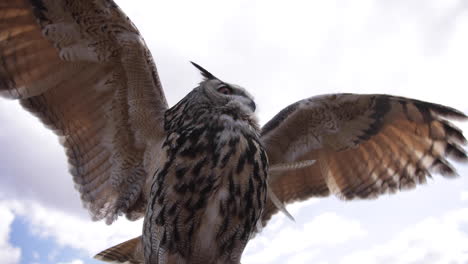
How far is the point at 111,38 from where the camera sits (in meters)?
3.71

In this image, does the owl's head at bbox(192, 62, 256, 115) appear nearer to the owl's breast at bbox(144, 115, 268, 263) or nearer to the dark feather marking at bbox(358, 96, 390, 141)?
the owl's breast at bbox(144, 115, 268, 263)

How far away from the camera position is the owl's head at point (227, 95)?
333 centimetres

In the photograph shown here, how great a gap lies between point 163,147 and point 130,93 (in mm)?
778

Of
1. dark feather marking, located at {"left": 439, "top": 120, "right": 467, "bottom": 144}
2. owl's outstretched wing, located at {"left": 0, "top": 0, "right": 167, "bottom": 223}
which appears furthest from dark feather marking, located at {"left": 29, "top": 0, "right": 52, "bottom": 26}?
dark feather marking, located at {"left": 439, "top": 120, "right": 467, "bottom": 144}

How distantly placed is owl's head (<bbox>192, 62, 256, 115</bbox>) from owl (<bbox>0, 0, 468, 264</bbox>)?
11mm

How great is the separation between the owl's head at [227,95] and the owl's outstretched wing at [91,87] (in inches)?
22.5

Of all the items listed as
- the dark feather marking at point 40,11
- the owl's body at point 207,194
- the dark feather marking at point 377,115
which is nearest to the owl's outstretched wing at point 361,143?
the dark feather marking at point 377,115

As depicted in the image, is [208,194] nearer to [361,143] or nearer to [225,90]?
[225,90]

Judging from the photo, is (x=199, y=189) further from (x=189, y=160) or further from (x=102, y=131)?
(x=102, y=131)

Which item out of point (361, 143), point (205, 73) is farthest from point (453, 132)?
point (205, 73)

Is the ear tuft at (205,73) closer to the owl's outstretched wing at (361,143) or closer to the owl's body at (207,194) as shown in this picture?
the owl's body at (207,194)

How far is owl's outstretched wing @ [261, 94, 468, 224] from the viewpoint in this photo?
4.02 meters

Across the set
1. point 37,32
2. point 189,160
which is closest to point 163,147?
point 189,160

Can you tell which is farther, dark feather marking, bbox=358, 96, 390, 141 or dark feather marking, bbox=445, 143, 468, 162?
dark feather marking, bbox=358, 96, 390, 141
